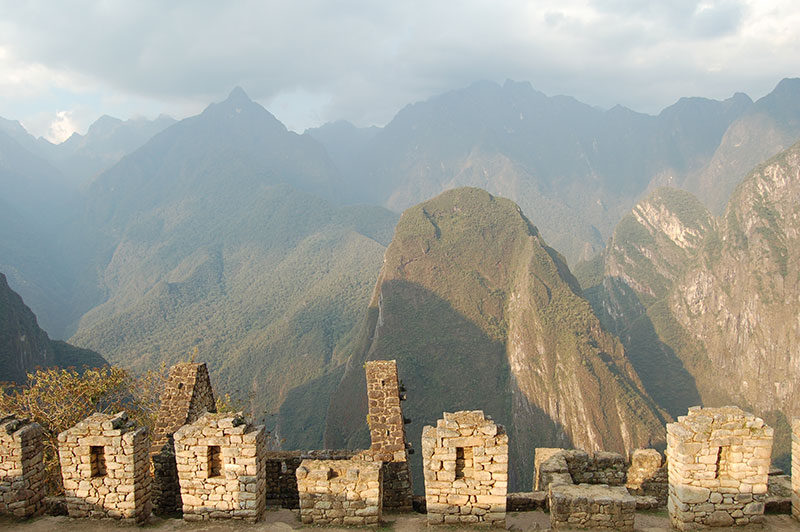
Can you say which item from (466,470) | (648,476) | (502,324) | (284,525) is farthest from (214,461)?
(502,324)

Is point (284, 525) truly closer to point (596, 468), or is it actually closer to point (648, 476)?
point (596, 468)

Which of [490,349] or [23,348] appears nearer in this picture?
[23,348]

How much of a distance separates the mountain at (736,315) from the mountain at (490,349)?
106 feet

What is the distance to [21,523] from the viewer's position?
9430mm

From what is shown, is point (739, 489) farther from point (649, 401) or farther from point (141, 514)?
point (649, 401)

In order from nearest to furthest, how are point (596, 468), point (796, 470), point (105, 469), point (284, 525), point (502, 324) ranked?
1. point (796, 470)
2. point (284, 525)
3. point (105, 469)
4. point (596, 468)
5. point (502, 324)

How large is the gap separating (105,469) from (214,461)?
216cm

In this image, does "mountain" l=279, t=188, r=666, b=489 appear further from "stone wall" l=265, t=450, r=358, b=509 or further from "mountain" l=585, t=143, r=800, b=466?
"stone wall" l=265, t=450, r=358, b=509

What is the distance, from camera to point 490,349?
95.6m

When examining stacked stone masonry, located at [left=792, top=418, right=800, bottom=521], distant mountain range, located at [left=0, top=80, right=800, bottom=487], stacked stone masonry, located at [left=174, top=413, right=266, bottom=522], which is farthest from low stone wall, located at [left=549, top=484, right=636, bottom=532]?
distant mountain range, located at [left=0, top=80, right=800, bottom=487]

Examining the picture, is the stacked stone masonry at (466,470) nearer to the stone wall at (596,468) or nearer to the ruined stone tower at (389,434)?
the ruined stone tower at (389,434)

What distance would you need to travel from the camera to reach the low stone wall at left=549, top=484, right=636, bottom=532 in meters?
8.44

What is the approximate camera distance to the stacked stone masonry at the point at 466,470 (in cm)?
843

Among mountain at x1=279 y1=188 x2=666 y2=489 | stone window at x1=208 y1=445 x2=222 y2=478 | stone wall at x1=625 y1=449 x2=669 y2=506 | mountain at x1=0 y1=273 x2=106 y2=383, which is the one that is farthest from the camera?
mountain at x1=279 y1=188 x2=666 y2=489
